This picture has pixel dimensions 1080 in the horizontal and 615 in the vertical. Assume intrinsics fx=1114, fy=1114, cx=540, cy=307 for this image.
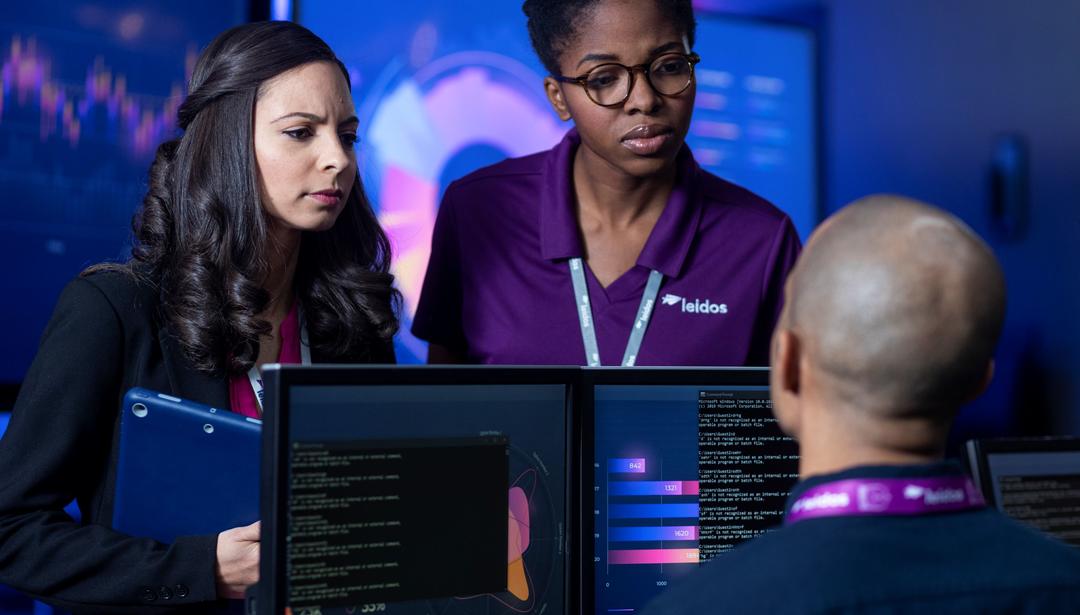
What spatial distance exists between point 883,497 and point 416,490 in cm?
55

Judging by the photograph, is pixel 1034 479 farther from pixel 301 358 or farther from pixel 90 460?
pixel 90 460

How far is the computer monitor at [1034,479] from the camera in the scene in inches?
60.7

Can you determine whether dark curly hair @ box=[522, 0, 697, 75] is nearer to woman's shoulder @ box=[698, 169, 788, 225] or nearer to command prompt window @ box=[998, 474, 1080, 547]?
woman's shoulder @ box=[698, 169, 788, 225]

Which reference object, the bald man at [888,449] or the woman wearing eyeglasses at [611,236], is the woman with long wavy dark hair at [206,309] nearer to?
the woman wearing eyeglasses at [611,236]

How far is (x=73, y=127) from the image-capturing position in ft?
9.27

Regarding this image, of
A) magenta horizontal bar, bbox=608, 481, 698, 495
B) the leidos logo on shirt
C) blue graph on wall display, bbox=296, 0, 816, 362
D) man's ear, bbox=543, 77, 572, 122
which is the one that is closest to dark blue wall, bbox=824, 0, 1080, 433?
blue graph on wall display, bbox=296, 0, 816, 362

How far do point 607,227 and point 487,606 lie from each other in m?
0.93

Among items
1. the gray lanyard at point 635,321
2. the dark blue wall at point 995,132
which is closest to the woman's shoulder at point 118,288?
the gray lanyard at point 635,321

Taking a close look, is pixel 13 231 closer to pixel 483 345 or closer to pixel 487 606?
pixel 483 345

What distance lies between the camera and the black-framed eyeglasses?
1895 mm

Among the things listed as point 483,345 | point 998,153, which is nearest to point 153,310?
point 483,345

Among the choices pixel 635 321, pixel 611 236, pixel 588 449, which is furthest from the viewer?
pixel 611 236

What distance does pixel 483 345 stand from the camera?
2.06 meters

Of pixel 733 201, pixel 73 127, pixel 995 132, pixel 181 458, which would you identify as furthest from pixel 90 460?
pixel 995 132
